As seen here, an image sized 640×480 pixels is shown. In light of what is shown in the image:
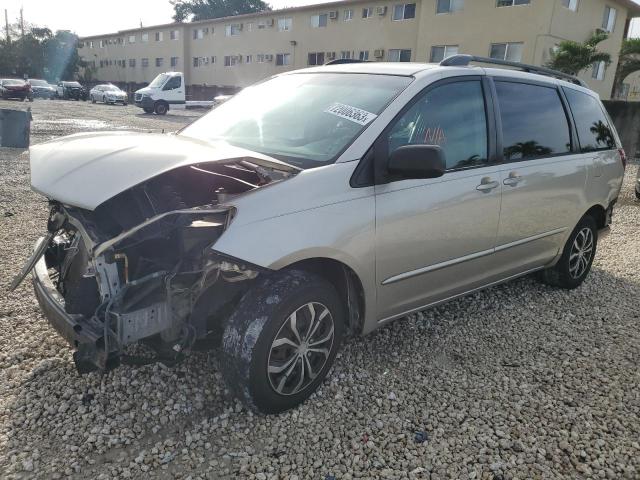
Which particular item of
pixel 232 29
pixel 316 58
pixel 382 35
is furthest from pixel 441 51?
pixel 232 29

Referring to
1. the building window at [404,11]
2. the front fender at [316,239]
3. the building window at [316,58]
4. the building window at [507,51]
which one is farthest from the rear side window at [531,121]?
the building window at [316,58]

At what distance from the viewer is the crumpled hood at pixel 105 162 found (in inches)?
91.0

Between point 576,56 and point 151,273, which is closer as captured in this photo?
point 151,273

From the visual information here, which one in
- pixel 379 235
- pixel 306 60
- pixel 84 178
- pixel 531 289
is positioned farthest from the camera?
pixel 306 60

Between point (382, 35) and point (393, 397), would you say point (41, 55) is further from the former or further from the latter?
point (393, 397)

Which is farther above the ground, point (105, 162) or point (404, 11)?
point (404, 11)

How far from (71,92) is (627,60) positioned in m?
39.1

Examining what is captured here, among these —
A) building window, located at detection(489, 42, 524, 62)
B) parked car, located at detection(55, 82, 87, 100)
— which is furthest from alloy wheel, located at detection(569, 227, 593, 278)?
parked car, located at detection(55, 82, 87, 100)

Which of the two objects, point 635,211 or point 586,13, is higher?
point 586,13

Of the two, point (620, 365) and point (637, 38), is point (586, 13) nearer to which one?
point (637, 38)

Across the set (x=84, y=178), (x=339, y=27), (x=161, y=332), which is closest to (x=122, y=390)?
(x=161, y=332)

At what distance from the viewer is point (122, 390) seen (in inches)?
112

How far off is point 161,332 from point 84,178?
0.84 metres

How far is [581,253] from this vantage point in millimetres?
4672
